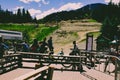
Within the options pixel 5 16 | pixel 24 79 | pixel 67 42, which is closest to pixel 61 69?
pixel 24 79

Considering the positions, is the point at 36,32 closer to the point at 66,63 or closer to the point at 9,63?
the point at 9,63

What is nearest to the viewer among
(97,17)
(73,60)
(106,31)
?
(73,60)

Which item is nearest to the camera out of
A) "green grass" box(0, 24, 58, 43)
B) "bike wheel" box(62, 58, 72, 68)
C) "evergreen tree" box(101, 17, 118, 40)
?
"bike wheel" box(62, 58, 72, 68)

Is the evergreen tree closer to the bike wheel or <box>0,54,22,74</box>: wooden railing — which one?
the bike wheel

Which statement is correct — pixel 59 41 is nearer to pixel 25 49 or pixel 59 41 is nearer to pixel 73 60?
pixel 25 49

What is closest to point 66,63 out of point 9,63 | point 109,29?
point 9,63

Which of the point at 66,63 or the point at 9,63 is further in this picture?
the point at 9,63

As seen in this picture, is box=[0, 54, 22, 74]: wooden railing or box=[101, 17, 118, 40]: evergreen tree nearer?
box=[0, 54, 22, 74]: wooden railing

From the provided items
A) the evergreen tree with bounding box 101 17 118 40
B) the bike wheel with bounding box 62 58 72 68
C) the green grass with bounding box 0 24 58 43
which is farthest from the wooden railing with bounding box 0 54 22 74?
the green grass with bounding box 0 24 58 43

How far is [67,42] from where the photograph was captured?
255 ft

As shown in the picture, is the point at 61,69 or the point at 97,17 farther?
the point at 97,17

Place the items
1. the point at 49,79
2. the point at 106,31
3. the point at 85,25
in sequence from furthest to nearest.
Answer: the point at 85,25 → the point at 106,31 → the point at 49,79

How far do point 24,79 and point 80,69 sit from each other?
1330cm

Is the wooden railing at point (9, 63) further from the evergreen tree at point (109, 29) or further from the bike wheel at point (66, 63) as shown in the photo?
the evergreen tree at point (109, 29)
